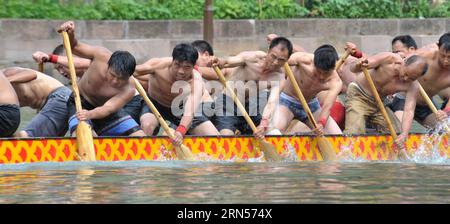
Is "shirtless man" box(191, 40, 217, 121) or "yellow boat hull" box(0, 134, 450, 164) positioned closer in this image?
"yellow boat hull" box(0, 134, 450, 164)

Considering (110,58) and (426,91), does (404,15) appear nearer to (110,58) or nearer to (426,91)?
(426,91)

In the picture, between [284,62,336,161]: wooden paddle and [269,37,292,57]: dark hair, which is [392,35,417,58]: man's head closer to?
[284,62,336,161]: wooden paddle

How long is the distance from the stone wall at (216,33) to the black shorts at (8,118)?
276 inches

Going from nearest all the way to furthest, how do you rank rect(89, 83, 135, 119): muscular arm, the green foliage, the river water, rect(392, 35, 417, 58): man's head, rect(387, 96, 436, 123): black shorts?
1. the river water
2. rect(89, 83, 135, 119): muscular arm
3. rect(387, 96, 436, 123): black shorts
4. rect(392, 35, 417, 58): man's head
5. the green foliage

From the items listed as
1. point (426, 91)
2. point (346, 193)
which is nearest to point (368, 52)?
point (426, 91)

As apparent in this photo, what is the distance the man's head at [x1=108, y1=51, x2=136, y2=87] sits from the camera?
1269cm

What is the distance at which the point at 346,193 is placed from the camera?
36.7 ft

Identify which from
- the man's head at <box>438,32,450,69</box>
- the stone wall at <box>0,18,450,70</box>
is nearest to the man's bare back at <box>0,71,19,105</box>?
the man's head at <box>438,32,450,69</box>

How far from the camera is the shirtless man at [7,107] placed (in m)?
12.6

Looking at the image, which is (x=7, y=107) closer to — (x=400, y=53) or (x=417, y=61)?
(x=417, y=61)

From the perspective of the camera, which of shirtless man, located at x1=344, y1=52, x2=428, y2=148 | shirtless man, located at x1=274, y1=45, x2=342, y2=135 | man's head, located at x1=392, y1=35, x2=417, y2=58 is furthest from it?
man's head, located at x1=392, y1=35, x2=417, y2=58

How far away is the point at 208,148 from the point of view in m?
13.4

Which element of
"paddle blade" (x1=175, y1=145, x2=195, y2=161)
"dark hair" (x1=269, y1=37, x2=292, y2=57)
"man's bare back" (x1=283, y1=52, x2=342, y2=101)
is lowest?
"paddle blade" (x1=175, y1=145, x2=195, y2=161)

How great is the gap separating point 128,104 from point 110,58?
3.88ft
